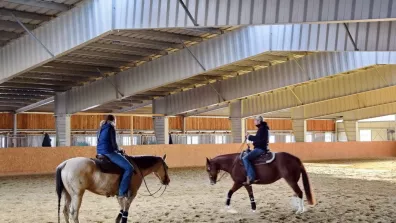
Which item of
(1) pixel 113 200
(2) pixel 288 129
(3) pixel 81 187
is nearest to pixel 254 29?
(1) pixel 113 200

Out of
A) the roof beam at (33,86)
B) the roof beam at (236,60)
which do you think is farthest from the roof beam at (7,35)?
the roof beam at (33,86)

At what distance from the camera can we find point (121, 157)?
8.91 metres

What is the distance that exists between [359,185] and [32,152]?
13.6m

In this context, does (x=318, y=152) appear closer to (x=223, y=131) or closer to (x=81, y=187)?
(x=223, y=131)

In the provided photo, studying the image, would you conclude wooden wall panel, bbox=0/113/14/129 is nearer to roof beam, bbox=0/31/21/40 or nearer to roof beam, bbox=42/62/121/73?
roof beam, bbox=42/62/121/73

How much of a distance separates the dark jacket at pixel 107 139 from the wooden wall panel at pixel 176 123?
1147 inches

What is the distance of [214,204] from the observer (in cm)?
1215

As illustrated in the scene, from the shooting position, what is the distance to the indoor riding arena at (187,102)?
9945mm

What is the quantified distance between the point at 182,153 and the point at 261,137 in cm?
1619

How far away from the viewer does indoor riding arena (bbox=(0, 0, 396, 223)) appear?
995cm

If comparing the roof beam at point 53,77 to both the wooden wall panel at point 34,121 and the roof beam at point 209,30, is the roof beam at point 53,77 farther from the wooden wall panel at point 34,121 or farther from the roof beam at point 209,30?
the roof beam at point 209,30

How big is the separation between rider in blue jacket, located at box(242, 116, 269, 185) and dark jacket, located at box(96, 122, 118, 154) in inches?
123

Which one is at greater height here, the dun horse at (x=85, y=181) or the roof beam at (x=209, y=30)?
the roof beam at (x=209, y=30)

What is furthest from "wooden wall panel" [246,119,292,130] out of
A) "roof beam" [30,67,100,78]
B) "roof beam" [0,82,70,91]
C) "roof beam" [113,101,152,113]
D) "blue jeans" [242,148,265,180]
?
"blue jeans" [242,148,265,180]
